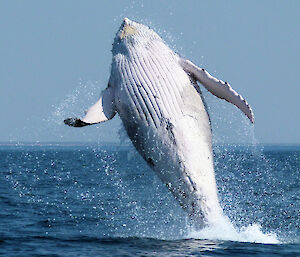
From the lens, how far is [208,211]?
1116 cm

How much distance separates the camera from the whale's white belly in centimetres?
1131

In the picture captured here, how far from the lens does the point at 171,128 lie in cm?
1141

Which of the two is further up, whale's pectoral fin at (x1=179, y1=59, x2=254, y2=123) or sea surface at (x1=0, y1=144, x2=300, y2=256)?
whale's pectoral fin at (x1=179, y1=59, x2=254, y2=123)

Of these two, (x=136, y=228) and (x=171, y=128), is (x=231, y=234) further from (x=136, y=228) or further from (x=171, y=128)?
(x=136, y=228)

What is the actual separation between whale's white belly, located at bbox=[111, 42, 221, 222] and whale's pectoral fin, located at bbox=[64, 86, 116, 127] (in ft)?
0.73

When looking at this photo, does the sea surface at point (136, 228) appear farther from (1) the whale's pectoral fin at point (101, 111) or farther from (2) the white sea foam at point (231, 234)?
(1) the whale's pectoral fin at point (101, 111)

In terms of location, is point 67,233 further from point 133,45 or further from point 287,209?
point 287,209

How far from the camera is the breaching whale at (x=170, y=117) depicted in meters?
11.3

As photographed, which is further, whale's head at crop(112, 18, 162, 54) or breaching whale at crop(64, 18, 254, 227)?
whale's head at crop(112, 18, 162, 54)

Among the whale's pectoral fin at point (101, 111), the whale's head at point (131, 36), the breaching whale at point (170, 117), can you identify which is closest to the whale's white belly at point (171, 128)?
the breaching whale at point (170, 117)

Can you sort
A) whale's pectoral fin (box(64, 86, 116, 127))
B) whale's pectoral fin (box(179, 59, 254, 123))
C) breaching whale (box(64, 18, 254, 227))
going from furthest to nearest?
1. whale's pectoral fin (box(179, 59, 254, 123))
2. whale's pectoral fin (box(64, 86, 116, 127))
3. breaching whale (box(64, 18, 254, 227))

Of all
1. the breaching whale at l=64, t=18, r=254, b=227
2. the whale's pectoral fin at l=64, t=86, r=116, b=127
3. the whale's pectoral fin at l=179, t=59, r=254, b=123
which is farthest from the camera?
the whale's pectoral fin at l=179, t=59, r=254, b=123

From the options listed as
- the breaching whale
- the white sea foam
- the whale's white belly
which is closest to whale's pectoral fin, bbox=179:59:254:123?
Answer: the breaching whale

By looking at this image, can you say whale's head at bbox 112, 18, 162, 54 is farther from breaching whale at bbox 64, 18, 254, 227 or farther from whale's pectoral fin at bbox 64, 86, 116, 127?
whale's pectoral fin at bbox 64, 86, 116, 127
